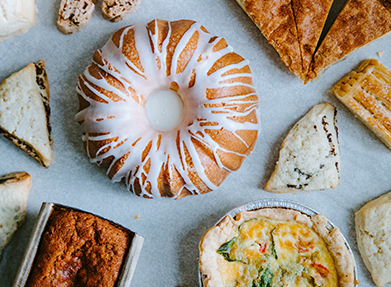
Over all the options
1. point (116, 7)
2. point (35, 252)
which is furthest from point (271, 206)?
point (116, 7)

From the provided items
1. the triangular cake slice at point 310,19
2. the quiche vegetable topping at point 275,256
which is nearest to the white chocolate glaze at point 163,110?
Answer: the quiche vegetable topping at point 275,256

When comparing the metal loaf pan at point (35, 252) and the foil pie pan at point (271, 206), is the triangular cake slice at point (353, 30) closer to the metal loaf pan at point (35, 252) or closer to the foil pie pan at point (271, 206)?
the foil pie pan at point (271, 206)

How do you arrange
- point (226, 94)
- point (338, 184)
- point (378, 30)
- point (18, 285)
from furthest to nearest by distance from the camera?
point (338, 184) < point (378, 30) < point (226, 94) < point (18, 285)

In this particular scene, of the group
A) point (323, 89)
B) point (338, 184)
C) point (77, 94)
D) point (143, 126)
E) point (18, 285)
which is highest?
point (323, 89)

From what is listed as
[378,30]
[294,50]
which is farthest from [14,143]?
[378,30]

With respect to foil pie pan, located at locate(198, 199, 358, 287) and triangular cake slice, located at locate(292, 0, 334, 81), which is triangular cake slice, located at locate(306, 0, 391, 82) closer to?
triangular cake slice, located at locate(292, 0, 334, 81)

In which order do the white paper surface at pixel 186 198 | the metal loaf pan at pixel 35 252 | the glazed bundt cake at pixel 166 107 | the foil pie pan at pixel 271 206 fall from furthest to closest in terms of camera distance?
1. the white paper surface at pixel 186 198
2. the foil pie pan at pixel 271 206
3. the glazed bundt cake at pixel 166 107
4. the metal loaf pan at pixel 35 252

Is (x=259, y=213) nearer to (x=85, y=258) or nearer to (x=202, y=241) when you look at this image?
(x=202, y=241)
